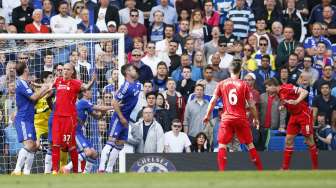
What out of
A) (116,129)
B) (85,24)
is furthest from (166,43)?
(116,129)

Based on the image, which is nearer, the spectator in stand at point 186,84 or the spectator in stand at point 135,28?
the spectator in stand at point 186,84

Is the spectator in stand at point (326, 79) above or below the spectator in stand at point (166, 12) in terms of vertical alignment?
below

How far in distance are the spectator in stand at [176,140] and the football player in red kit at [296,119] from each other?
203 cm

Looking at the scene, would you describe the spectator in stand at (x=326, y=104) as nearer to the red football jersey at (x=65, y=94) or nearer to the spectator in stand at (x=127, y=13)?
the spectator in stand at (x=127, y=13)

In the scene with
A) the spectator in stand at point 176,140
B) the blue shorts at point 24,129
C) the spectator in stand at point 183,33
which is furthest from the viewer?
the spectator in stand at point 183,33

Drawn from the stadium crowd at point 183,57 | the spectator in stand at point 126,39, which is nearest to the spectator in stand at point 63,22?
the stadium crowd at point 183,57

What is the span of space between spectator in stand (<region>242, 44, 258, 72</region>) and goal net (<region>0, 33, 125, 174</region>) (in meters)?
3.58

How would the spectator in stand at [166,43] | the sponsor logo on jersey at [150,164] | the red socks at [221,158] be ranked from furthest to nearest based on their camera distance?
1. the spectator in stand at [166,43]
2. the sponsor logo on jersey at [150,164]
3. the red socks at [221,158]

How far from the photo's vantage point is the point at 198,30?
2570 cm

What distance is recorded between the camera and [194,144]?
23000 millimetres

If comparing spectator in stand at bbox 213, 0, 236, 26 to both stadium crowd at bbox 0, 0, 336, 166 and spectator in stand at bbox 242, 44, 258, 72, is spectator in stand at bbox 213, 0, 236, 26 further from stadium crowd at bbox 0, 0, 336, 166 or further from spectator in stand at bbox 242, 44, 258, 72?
spectator in stand at bbox 242, 44, 258, 72

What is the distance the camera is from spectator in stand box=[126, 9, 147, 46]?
2556 centimetres

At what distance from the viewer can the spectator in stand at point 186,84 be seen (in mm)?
23984

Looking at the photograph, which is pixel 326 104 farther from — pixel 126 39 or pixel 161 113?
pixel 126 39
